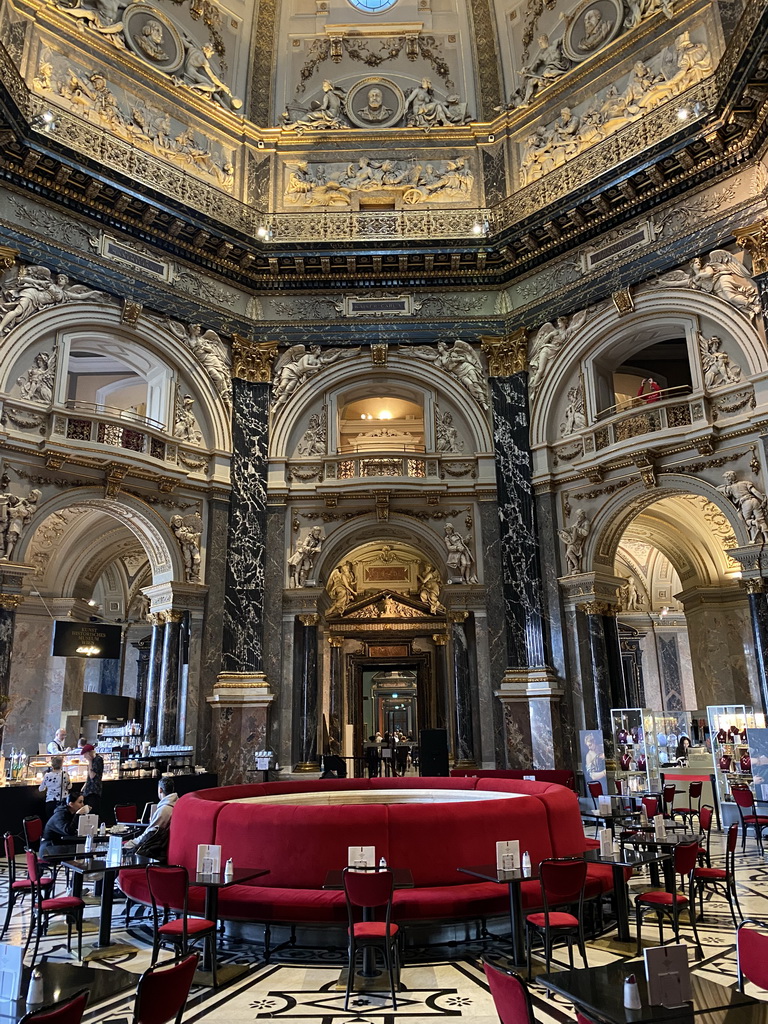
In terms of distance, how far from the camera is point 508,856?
281 inches

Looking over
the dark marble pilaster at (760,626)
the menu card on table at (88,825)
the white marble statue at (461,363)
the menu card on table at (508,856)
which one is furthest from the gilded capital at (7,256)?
the dark marble pilaster at (760,626)

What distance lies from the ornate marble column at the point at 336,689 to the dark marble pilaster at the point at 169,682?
22.0ft

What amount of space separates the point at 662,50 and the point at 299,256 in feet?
29.2

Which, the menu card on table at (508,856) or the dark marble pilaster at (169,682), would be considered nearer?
the menu card on table at (508,856)

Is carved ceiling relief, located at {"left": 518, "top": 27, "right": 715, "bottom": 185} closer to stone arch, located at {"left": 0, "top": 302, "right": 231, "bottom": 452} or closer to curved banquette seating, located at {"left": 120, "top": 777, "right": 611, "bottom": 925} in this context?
stone arch, located at {"left": 0, "top": 302, "right": 231, "bottom": 452}

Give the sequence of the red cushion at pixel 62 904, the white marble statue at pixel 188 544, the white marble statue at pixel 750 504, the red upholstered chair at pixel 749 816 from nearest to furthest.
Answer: the red cushion at pixel 62 904, the red upholstered chair at pixel 749 816, the white marble statue at pixel 750 504, the white marble statue at pixel 188 544

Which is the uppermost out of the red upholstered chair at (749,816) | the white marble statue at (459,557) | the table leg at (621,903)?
the white marble statue at (459,557)

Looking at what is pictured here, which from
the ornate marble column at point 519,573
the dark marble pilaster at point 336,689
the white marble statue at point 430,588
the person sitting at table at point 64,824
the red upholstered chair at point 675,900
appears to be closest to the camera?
the red upholstered chair at point 675,900

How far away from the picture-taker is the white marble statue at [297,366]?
18.7 meters

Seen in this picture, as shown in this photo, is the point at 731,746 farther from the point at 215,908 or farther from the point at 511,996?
the point at 511,996

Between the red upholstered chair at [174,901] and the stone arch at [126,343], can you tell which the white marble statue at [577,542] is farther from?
the red upholstered chair at [174,901]

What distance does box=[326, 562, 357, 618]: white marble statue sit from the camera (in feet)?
79.0

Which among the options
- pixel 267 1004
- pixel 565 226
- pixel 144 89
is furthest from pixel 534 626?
pixel 144 89

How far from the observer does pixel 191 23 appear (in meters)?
19.4
